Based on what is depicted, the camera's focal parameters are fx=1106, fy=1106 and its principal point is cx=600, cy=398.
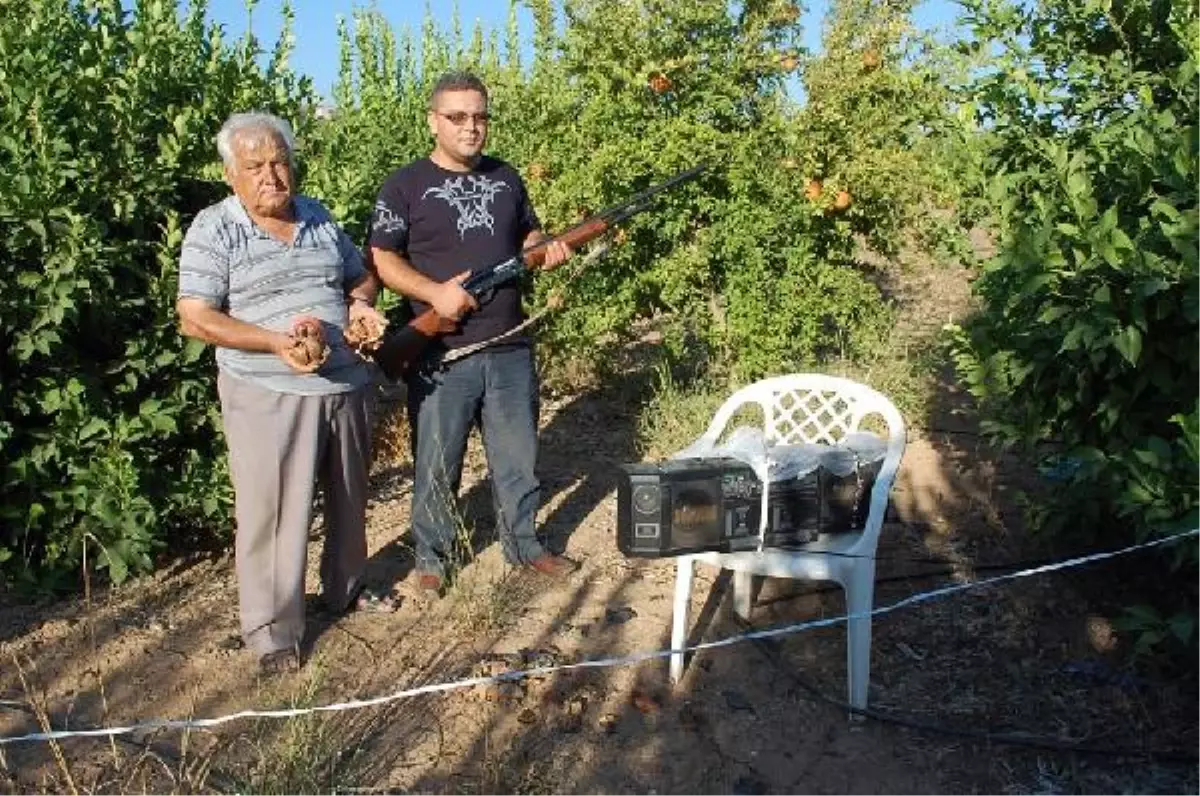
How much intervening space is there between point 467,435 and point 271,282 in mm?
1135

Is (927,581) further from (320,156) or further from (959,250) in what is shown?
(320,156)

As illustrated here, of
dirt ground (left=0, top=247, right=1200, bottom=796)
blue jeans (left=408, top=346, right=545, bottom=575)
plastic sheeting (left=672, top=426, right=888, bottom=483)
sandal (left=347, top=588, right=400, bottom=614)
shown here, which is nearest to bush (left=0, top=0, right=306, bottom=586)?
dirt ground (left=0, top=247, right=1200, bottom=796)

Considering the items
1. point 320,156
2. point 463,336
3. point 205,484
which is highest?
point 320,156

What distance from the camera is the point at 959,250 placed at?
172 inches

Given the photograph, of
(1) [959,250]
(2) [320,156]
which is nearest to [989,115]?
(1) [959,250]

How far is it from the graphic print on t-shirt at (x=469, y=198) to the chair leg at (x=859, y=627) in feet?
5.97

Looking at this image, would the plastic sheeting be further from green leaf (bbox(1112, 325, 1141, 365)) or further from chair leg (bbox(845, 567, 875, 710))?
green leaf (bbox(1112, 325, 1141, 365))

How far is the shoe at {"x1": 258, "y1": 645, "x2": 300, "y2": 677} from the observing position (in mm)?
3656

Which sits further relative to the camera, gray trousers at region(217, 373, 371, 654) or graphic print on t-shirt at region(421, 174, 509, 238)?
graphic print on t-shirt at region(421, 174, 509, 238)

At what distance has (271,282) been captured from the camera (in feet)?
11.4

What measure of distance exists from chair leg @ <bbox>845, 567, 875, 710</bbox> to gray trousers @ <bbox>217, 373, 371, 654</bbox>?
172 cm

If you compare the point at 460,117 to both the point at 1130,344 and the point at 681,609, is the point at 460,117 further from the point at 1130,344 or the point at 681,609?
the point at 1130,344

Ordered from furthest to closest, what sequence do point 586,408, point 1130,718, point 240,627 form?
point 586,408
point 240,627
point 1130,718

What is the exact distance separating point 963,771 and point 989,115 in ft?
7.87
